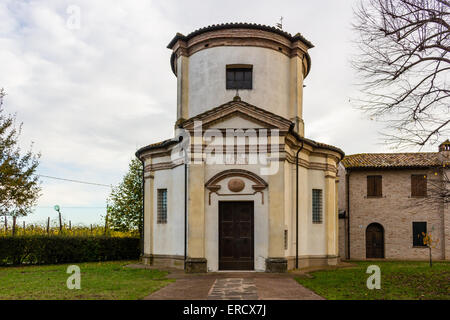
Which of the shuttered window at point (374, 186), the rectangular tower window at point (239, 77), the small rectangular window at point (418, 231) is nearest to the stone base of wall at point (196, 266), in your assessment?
the rectangular tower window at point (239, 77)

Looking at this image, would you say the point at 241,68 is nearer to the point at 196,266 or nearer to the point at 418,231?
the point at 196,266

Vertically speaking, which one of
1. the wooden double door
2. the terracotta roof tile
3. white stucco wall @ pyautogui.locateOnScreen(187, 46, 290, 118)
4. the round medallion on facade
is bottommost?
the wooden double door

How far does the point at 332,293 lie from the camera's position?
1070cm

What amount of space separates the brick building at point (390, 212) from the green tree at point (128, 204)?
1459 cm

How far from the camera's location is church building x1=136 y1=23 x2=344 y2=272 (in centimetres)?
1502

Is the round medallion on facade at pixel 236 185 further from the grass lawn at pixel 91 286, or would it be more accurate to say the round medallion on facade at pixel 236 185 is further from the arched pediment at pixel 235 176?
the grass lawn at pixel 91 286

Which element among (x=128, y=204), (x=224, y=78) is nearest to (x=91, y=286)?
(x=224, y=78)

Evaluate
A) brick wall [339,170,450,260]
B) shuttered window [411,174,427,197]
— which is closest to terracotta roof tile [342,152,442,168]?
brick wall [339,170,450,260]

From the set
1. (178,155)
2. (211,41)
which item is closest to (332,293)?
(178,155)

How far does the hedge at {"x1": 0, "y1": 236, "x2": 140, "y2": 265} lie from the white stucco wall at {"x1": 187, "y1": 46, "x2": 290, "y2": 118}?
9.53 m

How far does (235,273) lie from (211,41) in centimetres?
1014

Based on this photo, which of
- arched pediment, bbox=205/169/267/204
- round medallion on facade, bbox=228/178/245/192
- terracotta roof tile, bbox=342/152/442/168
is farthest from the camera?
terracotta roof tile, bbox=342/152/442/168

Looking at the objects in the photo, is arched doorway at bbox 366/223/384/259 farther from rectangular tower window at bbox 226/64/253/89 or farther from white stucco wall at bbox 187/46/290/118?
rectangular tower window at bbox 226/64/253/89

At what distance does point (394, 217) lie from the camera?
87.0 feet
